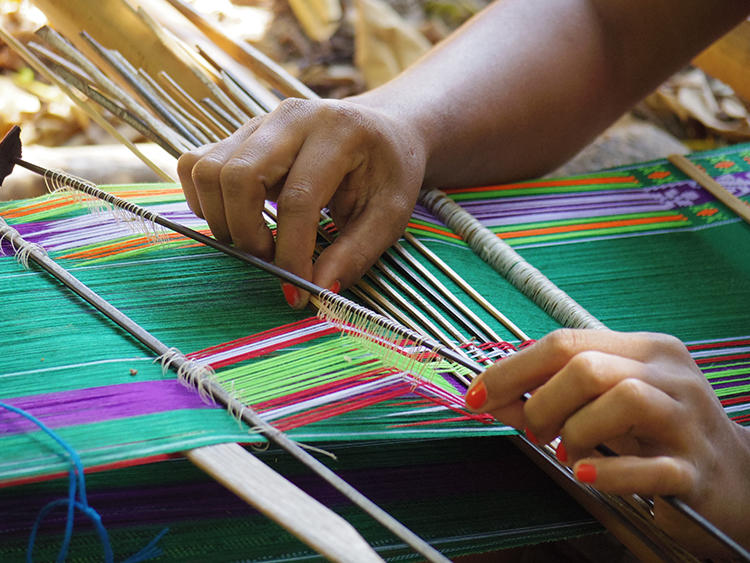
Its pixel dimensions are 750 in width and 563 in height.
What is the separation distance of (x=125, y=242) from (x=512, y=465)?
631 mm

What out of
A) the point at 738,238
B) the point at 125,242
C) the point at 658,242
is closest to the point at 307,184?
the point at 125,242

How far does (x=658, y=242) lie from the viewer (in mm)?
1440

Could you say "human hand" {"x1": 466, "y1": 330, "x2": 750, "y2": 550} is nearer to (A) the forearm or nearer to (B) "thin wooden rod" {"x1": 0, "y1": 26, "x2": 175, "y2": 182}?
(A) the forearm

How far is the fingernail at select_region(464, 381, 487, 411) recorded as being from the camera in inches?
32.3

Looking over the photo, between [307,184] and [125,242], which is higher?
[307,184]

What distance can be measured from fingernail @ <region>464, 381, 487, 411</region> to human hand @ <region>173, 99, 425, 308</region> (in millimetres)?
320

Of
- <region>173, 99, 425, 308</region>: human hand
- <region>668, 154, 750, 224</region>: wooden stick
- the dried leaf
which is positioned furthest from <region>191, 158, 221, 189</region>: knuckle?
the dried leaf

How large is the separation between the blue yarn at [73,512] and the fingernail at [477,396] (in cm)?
37

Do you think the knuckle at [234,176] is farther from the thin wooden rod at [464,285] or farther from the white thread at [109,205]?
the thin wooden rod at [464,285]

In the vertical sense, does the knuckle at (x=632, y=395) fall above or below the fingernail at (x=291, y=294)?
above

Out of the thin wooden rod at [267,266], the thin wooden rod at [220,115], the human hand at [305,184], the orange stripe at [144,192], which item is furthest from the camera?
the thin wooden rod at [220,115]

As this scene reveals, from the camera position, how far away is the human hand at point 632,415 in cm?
75

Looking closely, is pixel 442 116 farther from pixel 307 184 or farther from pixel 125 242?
pixel 125 242

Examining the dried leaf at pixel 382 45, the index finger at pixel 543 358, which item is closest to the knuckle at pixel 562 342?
the index finger at pixel 543 358
